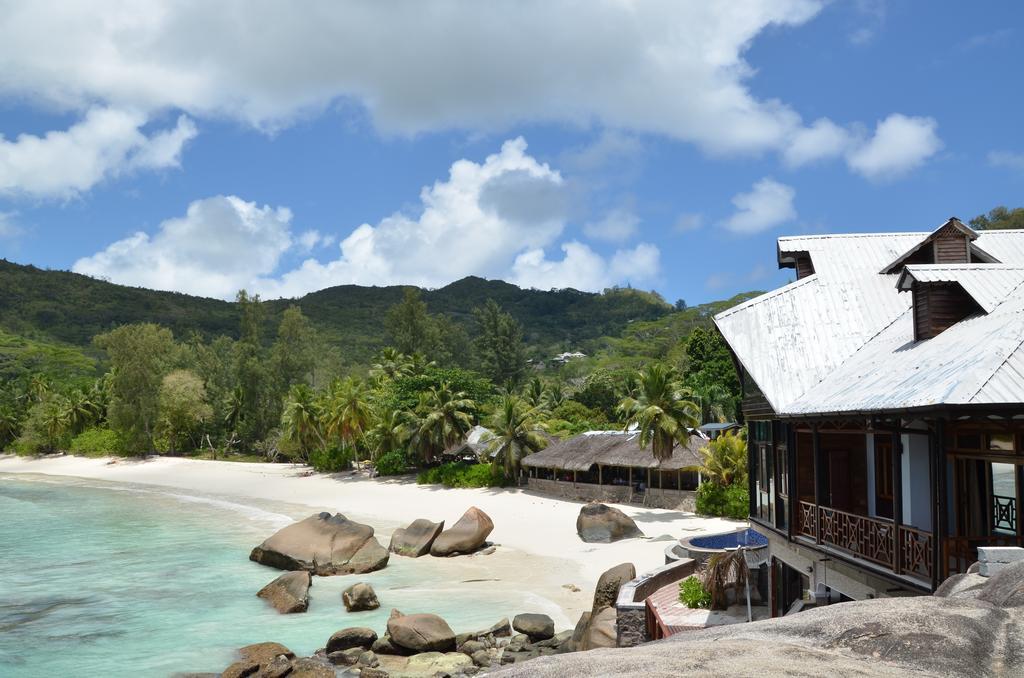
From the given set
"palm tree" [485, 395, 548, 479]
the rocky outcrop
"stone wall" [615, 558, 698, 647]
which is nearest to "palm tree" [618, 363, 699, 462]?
"palm tree" [485, 395, 548, 479]

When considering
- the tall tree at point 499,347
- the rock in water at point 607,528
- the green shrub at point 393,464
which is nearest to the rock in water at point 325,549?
the rock in water at point 607,528

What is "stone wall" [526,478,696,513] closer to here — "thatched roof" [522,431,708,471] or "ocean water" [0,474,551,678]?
"thatched roof" [522,431,708,471]

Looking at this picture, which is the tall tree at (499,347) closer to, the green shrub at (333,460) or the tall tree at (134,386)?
the green shrub at (333,460)

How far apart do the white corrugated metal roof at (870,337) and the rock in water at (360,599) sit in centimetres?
1385

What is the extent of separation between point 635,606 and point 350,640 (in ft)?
25.2

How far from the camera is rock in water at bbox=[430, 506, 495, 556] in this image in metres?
31.4

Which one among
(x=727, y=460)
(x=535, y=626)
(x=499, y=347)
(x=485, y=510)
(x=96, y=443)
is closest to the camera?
(x=535, y=626)

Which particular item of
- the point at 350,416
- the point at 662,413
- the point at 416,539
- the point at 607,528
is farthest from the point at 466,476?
the point at 607,528

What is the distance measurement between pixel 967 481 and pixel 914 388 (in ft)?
7.62

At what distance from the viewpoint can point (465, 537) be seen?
31.5 m

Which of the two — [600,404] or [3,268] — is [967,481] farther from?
[3,268]

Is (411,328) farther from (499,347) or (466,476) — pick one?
(466,476)

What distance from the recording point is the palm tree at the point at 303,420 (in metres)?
64.9

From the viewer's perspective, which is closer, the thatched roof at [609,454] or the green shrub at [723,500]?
the green shrub at [723,500]
